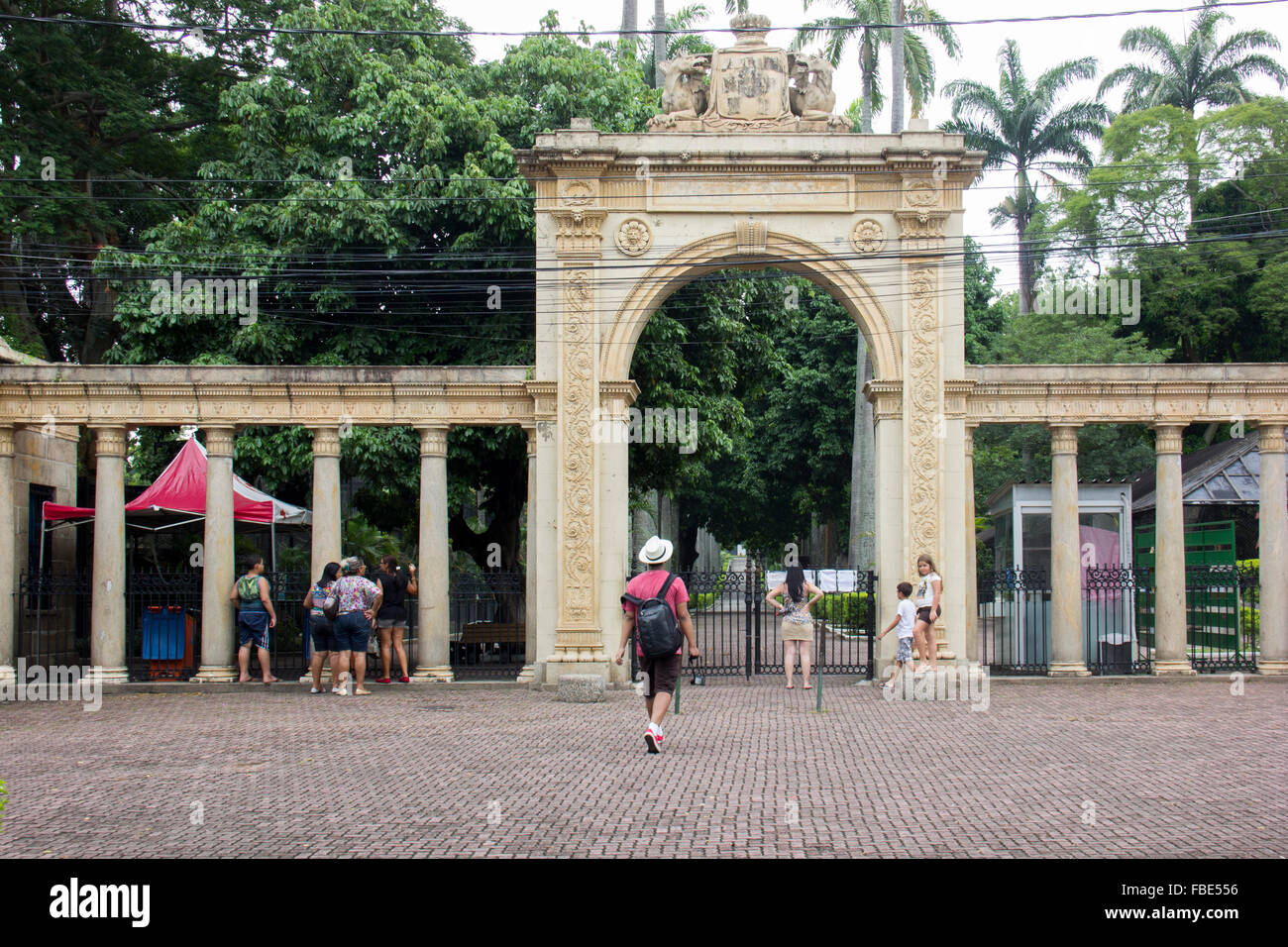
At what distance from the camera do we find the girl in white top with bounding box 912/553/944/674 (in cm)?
1634

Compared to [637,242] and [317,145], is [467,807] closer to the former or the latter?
[637,242]

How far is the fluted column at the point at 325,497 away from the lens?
1845 centimetres

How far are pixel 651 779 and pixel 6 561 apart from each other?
12653mm

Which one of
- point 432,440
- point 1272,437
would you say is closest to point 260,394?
point 432,440

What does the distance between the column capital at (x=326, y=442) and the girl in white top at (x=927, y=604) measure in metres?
8.74

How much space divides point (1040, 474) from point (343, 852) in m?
32.1

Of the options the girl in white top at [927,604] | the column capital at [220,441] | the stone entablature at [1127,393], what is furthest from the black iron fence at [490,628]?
the stone entablature at [1127,393]

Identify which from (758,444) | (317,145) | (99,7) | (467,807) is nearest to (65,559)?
(317,145)

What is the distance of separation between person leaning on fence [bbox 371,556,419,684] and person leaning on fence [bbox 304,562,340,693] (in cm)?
A: 85

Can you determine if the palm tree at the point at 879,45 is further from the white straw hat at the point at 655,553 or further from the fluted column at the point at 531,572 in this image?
the white straw hat at the point at 655,553

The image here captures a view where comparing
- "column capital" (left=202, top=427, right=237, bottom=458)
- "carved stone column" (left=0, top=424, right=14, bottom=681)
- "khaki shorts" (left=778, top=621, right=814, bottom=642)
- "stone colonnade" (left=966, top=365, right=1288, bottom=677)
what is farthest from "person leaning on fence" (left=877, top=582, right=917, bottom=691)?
"carved stone column" (left=0, top=424, right=14, bottom=681)

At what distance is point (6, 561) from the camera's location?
719 inches

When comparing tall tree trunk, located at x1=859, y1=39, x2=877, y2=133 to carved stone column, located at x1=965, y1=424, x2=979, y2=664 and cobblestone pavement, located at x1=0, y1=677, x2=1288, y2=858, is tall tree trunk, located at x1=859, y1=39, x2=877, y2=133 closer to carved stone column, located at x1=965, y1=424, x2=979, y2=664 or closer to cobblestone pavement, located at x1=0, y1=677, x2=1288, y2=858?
carved stone column, located at x1=965, y1=424, x2=979, y2=664

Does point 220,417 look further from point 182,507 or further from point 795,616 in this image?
point 795,616
